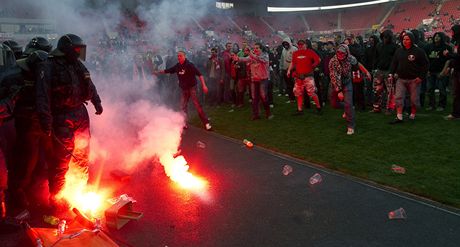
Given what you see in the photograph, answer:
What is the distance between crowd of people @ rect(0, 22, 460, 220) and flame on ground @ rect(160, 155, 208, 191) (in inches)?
56.1

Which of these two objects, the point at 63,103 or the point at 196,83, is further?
the point at 196,83

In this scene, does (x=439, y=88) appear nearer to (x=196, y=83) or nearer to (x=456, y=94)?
(x=456, y=94)

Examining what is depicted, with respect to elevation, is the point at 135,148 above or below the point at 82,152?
below

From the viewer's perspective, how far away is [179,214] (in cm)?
464

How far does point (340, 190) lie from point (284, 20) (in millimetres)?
41180

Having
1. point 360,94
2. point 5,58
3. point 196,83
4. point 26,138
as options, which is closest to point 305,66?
point 360,94

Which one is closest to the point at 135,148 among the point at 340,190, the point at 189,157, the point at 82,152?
the point at 189,157

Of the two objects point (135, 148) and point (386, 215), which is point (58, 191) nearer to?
point (135, 148)

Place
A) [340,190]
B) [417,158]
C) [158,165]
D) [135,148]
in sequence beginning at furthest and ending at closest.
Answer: [135,148] < [158,165] < [417,158] < [340,190]

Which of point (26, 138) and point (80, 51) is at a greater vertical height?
point (80, 51)

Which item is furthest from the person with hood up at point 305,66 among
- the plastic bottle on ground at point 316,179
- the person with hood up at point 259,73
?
the plastic bottle on ground at point 316,179

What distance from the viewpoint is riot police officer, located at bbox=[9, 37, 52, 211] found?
15.1 feet

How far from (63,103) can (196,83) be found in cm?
529

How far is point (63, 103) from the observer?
4.65 meters
